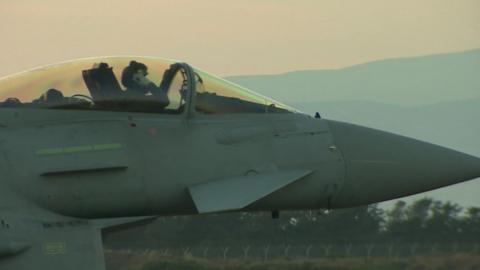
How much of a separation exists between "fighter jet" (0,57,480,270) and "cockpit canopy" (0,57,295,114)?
0.03 feet

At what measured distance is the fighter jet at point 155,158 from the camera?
15.4 metres

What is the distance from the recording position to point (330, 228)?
1150 inches

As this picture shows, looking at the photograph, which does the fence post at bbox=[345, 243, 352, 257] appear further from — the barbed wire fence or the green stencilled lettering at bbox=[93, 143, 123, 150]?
the green stencilled lettering at bbox=[93, 143, 123, 150]

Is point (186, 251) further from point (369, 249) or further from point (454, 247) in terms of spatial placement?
point (454, 247)

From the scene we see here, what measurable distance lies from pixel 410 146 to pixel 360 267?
6.73m

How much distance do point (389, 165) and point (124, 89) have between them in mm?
2856

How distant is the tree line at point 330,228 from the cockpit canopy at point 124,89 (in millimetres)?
9632

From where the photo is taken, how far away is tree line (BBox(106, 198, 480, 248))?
2683 cm

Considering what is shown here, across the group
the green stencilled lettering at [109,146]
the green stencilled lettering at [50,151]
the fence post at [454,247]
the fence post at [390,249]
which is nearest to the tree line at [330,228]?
the fence post at [390,249]

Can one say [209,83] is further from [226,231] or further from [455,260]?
[226,231]

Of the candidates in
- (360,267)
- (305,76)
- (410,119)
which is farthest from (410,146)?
(305,76)

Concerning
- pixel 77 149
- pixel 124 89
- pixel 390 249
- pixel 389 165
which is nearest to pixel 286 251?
pixel 390 249

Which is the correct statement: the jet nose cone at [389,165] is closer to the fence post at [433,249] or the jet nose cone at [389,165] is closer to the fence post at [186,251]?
the fence post at [433,249]

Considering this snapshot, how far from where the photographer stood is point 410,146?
1658 cm
